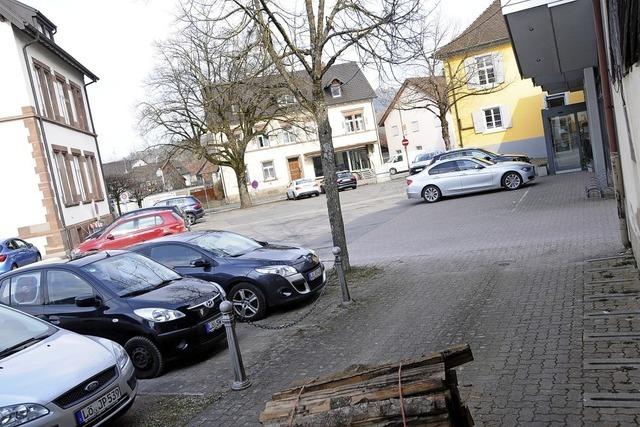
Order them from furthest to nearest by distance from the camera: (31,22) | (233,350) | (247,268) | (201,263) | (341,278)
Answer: (31,22)
(201,263)
(247,268)
(341,278)
(233,350)

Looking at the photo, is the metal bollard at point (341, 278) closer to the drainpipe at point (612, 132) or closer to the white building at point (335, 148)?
the drainpipe at point (612, 132)

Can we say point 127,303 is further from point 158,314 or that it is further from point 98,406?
point 98,406

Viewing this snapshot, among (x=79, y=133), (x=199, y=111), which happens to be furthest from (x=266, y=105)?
(x=79, y=133)

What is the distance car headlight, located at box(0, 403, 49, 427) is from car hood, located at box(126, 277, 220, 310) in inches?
104

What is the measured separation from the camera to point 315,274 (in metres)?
9.51

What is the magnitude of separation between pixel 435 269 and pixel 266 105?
102 feet

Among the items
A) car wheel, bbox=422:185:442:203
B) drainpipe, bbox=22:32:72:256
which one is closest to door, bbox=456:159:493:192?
car wheel, bbox=422:185:442:203

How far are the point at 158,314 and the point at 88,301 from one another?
960mm

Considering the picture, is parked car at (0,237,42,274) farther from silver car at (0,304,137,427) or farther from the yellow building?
the yellow building

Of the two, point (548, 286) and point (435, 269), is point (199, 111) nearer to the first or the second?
point (435, 269)

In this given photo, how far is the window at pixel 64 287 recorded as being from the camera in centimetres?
767

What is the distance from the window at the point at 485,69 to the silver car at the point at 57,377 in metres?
32.5

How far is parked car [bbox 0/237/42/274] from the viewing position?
20661 mm

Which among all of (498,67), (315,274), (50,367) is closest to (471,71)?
(498,67)
